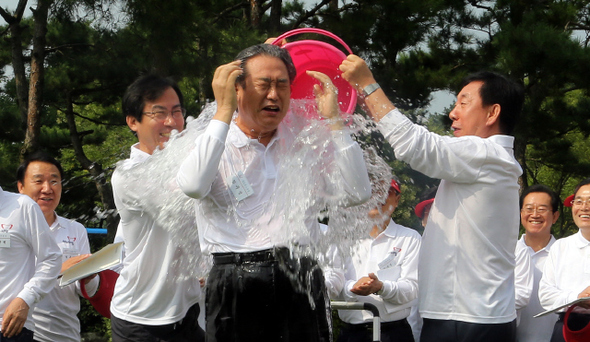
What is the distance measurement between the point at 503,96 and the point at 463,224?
2.22ft

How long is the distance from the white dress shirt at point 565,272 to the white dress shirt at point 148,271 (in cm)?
250

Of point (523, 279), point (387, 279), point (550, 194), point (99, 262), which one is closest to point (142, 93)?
point (99, 262)

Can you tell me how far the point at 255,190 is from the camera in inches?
106

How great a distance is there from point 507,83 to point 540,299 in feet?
6.03

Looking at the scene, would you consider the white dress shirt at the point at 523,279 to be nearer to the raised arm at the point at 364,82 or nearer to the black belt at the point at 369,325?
the black belt at the point at 369,325

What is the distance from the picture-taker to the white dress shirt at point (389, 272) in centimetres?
428

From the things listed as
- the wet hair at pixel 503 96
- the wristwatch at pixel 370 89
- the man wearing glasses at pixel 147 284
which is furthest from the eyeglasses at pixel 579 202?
the man wearing glasses at pixel 147 284

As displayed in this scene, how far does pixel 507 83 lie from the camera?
3.35 meters

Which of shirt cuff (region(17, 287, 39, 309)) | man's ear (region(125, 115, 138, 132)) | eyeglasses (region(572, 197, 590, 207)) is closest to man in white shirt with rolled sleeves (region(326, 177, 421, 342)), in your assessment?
eyeglasses (region(572, 197, 590, 207))

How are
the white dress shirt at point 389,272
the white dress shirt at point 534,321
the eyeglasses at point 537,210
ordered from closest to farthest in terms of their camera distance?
the white dress shirt at point 389,272 → the white dress shirt at point 534,321 → the eyeglasses at point 537,210

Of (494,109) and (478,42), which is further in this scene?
(478,42)

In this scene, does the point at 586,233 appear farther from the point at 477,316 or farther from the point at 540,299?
the point at 477,316

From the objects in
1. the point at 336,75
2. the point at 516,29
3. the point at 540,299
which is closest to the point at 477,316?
the point at 336,75

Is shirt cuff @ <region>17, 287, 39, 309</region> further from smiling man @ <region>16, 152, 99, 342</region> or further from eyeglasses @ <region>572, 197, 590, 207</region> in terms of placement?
eyeglasses @ <region>572, 197, 590, 207</region>
